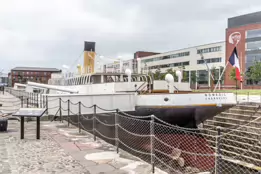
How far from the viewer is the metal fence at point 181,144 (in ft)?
26.0

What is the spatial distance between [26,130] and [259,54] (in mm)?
62029

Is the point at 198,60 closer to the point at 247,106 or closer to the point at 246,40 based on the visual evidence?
the point at 246,40

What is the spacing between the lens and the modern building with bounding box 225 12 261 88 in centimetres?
6050

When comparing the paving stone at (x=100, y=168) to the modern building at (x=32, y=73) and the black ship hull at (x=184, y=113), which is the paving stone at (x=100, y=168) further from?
the modern building at (x=32, y=73)

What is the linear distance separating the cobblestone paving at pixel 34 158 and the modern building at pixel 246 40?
59.6m

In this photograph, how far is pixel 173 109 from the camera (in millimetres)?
14008

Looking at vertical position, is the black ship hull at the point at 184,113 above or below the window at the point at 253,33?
below

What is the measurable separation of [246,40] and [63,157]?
65.7m

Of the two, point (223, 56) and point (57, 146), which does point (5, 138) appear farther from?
point (223, 56)

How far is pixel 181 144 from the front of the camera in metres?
11.8

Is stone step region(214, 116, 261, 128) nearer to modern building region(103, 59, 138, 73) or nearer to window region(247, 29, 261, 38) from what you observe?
modern building region(103, 59, 138, 73)

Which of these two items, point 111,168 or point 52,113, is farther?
point 52,113

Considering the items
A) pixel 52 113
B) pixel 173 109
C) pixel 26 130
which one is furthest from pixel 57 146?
pixel 173 109

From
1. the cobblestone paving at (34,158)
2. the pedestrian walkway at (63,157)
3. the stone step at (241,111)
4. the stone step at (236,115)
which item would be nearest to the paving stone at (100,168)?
the pedestrian walkway at (63,157)
